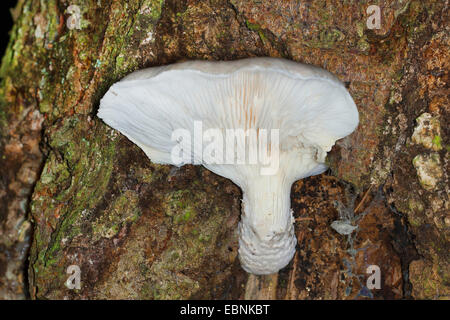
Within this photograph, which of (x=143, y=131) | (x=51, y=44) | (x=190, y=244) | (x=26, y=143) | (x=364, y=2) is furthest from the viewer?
(x=26, y=143)

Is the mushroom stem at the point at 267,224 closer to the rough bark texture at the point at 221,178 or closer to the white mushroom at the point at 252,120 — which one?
the white mushroom at the point at 252,120

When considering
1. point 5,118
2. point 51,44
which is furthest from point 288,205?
point 5,118

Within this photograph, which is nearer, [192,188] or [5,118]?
[192,188]

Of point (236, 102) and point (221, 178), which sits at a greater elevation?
point (236, 102)

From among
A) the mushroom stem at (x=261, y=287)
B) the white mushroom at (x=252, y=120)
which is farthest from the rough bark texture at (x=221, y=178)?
the white mushroom at (x=252, y=120)

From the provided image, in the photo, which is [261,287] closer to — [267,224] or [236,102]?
[267,224]

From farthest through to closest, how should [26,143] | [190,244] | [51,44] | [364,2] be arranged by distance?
[26,143] → [51,44] → [190,244] → [364,2]

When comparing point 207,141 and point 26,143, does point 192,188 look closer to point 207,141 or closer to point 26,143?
point 207,141

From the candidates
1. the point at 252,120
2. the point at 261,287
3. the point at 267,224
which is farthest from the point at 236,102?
the point at 261,287
